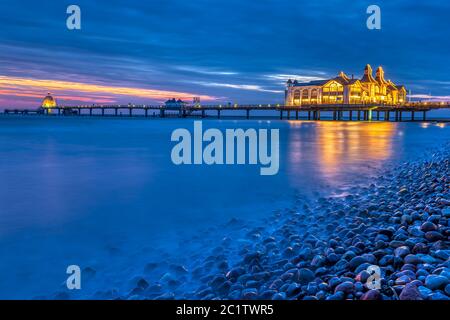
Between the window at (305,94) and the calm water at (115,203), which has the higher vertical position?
the window at (305,94)

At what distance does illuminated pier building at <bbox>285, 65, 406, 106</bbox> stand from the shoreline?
3384 inches

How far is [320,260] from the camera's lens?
4332 mm

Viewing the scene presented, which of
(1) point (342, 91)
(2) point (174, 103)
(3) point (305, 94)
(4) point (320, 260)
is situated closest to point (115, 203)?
(4) point (320, 260)

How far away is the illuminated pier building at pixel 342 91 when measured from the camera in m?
88.7

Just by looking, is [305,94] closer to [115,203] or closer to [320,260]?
[115,203]

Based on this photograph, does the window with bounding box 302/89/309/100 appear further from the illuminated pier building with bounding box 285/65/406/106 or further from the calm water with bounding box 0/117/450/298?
the calm water with bounding box 0/117/450/298

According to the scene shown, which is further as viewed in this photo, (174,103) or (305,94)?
(174,103)

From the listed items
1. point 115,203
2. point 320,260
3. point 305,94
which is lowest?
point 115,203

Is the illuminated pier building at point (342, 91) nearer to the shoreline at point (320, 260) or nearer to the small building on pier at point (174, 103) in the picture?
the small building on pier at point (174, 103)

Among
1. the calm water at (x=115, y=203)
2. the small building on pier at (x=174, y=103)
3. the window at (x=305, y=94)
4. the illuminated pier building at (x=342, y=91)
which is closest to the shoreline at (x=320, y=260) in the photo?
the calm water at (x=115, y=203)

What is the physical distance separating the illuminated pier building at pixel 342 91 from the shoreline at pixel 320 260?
86.0 meters

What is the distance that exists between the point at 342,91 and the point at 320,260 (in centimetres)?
9104
